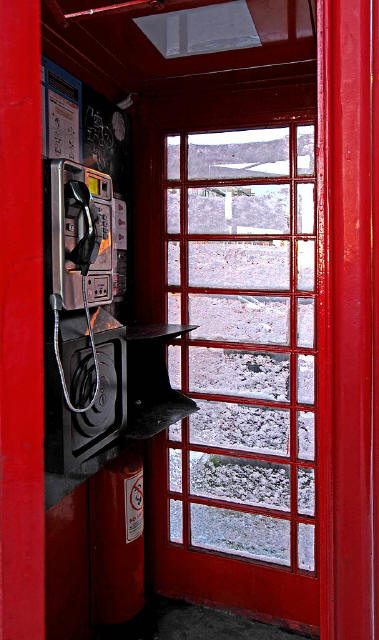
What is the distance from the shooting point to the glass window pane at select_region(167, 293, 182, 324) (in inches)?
104

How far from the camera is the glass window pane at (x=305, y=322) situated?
2445 mm

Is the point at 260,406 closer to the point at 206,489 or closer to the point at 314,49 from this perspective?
the point at 206,489

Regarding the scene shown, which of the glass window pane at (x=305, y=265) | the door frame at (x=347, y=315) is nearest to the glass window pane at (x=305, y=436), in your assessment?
the glass window pane at (x=305, y=265)

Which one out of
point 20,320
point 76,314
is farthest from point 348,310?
point 76,314

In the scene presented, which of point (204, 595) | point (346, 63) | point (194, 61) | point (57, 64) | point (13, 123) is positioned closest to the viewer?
point (13, 123)

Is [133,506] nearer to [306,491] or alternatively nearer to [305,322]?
[306,491]

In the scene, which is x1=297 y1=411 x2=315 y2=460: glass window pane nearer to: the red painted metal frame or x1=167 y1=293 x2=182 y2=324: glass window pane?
x1=167 y1=293 x2=182 y2=324: glass window pane

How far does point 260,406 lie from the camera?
255 centimetres

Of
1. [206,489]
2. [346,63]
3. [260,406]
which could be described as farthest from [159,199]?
[346,63]

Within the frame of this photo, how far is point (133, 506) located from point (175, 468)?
0.34 meters

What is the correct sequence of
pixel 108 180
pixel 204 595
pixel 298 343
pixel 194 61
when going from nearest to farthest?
pixel 108 180, pixel 194 61, pixel 298 343, pixel 204 595

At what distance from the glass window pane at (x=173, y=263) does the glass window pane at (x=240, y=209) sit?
0.12 metres

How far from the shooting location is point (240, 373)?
2.56m

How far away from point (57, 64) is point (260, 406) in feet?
5.47
